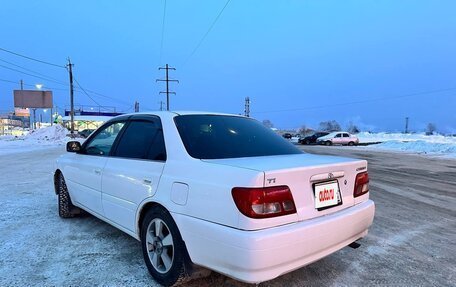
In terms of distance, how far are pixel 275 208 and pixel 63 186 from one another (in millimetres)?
3968

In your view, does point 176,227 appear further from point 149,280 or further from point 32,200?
point 32,200

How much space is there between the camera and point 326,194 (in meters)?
3.12

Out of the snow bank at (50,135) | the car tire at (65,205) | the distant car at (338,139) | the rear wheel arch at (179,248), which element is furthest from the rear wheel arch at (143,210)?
the snow bank at (50,135)

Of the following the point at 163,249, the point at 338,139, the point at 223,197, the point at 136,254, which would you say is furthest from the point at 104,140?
the point at 338,139

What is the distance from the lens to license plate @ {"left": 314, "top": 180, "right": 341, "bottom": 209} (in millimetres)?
3030

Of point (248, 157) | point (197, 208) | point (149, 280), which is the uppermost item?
point (248, 157)

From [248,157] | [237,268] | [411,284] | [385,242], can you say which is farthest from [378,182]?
[237,268]

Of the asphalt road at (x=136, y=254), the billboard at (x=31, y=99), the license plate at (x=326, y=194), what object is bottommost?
the asphalt road at (x=136, y=254)

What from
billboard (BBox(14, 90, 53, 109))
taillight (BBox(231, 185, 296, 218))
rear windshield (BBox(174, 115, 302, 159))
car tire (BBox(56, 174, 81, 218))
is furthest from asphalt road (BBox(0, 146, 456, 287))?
billboard (BBox(14, 90, 53, 109))

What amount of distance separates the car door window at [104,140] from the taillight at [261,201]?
2260mm

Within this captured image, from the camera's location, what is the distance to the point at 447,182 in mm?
10461

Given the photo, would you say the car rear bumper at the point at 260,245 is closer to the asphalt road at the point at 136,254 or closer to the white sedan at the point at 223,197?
the white sedan at the point at 223,197

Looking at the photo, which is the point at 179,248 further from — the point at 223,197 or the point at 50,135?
the point at 50,135

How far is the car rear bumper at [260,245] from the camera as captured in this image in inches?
102
